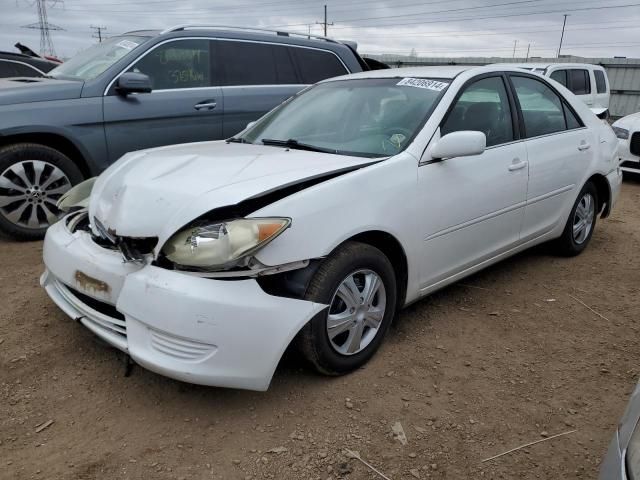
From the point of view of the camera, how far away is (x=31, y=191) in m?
4.45

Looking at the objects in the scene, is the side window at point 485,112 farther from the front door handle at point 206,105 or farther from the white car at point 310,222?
the front door handle at point 206,105

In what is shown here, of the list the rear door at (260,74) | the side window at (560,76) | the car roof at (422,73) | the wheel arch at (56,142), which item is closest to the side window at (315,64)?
the rear door at (260,74)

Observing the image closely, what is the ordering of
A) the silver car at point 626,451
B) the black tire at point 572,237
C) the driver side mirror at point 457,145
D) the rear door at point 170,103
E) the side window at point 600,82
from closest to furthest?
the silver car at point 626,451, the driver side mirror at point 457,145, the black tire at point 572,237, the rear door at point 170,103, the side window at point 600,82

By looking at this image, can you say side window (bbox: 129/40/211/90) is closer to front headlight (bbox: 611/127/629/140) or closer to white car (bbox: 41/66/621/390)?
white car (bbox: 41/66/621/390)

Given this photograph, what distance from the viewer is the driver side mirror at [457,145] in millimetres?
2939

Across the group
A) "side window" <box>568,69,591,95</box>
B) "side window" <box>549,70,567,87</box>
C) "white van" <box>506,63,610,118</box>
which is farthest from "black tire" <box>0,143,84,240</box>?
"side window" <box>568,69,591,95</box>

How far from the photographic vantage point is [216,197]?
93.3 inches

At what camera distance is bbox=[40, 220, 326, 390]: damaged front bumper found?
219 centimetres

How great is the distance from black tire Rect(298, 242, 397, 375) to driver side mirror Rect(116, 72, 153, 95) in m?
2.97

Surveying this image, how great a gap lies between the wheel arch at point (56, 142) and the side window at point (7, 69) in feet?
18.3

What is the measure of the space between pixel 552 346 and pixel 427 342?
2.42ft

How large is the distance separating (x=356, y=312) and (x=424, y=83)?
1595 millimetres

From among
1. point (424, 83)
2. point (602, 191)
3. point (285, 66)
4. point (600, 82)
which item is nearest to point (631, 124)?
point (602, 191)

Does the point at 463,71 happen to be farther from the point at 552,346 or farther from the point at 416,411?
the point at 416,411
